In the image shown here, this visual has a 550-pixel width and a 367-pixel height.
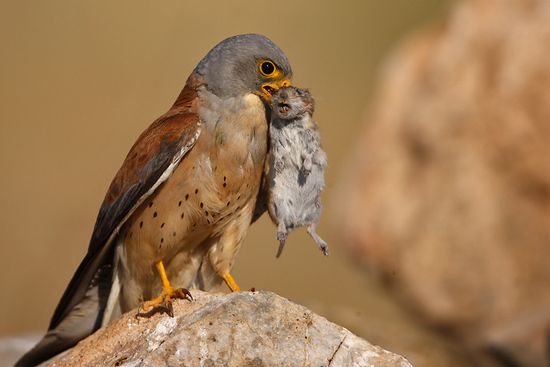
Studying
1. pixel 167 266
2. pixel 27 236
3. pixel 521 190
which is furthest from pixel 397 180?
pixel 167 266

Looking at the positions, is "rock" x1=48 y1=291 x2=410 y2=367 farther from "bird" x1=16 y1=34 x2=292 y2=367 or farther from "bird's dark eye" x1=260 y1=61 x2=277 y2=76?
"bird's dark eye" x1=260 y1=61 x2=277 y2=76

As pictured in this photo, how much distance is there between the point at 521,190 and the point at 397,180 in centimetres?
143

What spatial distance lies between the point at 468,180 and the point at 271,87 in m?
4.49

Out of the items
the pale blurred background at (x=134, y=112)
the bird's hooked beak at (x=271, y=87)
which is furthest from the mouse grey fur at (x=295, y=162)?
the pale blurred background at (x=134, y=112)

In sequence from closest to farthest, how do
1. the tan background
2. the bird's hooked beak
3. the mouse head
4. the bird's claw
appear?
the bird's claw
the mouse head
the bird's hooked beak
the tan background

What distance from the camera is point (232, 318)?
4160 millimetres

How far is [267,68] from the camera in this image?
5016 mm

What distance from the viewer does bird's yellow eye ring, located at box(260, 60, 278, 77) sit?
5.01 metres

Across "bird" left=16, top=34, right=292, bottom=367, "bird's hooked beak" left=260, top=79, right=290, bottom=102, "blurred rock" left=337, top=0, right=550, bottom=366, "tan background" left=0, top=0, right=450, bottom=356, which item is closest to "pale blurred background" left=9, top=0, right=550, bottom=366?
"tan background" left=0, top=0, right=450, bottom=356

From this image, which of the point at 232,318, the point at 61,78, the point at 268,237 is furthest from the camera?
the point at 61,78

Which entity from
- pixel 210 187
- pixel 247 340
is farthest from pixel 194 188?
pixel 247 340

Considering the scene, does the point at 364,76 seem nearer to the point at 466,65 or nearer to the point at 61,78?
the point at 61,78

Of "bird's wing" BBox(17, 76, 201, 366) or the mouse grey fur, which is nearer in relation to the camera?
the mouse grey fur

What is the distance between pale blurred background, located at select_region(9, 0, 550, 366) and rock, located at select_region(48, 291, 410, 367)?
280 centimetres
